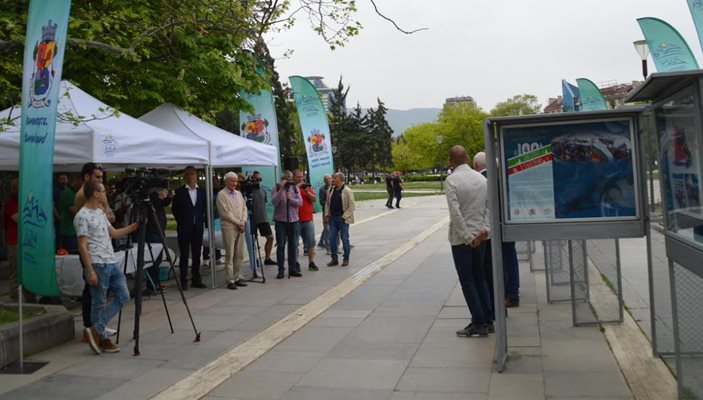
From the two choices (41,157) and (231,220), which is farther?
(231,220)

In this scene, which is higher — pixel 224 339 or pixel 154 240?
pixel 154 240

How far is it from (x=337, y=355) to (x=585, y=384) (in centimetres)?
234

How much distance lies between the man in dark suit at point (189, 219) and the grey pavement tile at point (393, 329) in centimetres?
390

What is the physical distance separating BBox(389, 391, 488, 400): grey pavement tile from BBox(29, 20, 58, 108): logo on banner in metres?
4.13

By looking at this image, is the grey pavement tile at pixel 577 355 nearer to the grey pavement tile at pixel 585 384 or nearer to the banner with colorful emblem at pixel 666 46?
the grey pavement tile at pixel 585 384

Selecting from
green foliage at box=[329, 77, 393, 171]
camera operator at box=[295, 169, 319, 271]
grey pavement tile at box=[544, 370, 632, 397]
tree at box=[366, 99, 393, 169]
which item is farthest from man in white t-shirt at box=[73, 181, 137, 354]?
tree at box=[366, 99, 393, 169]

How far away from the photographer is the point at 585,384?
204 inches

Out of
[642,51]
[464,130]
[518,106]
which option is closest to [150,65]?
[642,51]

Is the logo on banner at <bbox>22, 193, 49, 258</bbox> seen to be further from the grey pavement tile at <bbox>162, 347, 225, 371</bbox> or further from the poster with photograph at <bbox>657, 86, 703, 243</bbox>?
the poster with photograph at <bbox>657, 86, 703, 243</bbox>

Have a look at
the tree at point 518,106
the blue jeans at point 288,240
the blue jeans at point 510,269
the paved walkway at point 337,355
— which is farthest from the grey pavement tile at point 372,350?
the tree at point 518,106

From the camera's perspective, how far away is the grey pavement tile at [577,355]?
18.6 ft

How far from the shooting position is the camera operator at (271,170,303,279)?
11.5 meters

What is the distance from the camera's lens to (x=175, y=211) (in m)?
10.6

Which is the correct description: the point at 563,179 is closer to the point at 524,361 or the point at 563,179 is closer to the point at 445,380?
the point at 524,361
